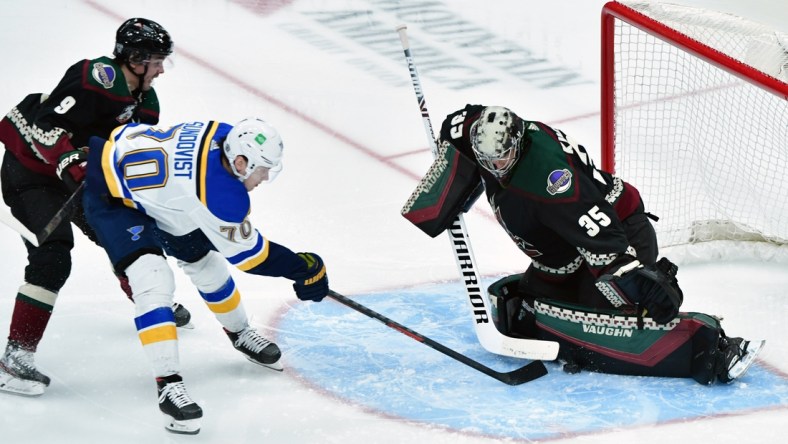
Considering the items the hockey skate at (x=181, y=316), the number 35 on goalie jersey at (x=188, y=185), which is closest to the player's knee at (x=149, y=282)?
the number 35 on goalie jersey at (x=188, y=185)

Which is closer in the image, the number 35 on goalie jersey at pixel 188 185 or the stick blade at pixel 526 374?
the number 35 on goalie jersey at pixel 188 185

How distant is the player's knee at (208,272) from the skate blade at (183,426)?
46cm

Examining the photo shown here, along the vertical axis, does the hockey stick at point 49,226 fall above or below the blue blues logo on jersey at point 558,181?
below

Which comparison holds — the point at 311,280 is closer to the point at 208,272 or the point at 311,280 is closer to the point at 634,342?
the point at 208,272

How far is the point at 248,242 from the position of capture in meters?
3.19

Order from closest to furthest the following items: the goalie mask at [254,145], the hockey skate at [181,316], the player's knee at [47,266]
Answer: the goalie mask at [254,145] → the player's knee at [47,266] → the hockey skate at [181,316]

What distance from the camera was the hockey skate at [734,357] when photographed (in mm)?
3398

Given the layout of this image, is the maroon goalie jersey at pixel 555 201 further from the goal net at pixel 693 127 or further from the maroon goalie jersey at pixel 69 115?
the maroon goalie jersey at pixel 69 115

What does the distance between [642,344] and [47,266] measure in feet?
5.77

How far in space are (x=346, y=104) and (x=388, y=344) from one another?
6.67 ft

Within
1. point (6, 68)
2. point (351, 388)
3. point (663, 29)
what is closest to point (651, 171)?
point (663, 29)

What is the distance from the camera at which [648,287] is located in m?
3.35

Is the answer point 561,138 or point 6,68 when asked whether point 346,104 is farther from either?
point 561,138

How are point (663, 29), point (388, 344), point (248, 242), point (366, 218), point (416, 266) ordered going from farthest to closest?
point (366, 218)
point (416, 266)
point (663, 29)
point (388, 344)
point (248, 242)
